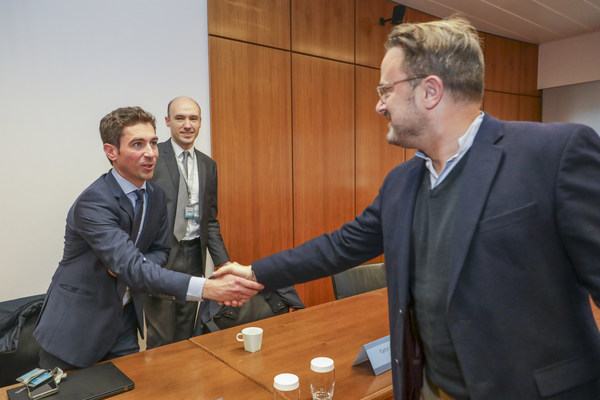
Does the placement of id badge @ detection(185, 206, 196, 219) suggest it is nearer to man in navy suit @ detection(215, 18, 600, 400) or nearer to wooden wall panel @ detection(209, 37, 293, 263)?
wooden wall panel @ detection(209, 37, 293, 263)

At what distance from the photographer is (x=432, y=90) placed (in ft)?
4.59

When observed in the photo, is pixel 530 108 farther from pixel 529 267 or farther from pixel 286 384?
pixel 286 384

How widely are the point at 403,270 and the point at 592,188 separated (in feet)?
1.83

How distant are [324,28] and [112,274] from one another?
3.79 meters

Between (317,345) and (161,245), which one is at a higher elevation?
(161,245)

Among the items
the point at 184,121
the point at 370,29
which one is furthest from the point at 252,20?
the point at 370,29

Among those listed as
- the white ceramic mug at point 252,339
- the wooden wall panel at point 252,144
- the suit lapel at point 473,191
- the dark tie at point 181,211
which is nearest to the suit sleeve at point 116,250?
the white ceramic mug at point 252,339

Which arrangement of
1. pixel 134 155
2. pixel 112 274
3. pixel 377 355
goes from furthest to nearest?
1. pixel 134 155
2. pixel 112 274
3. pixel 377 355

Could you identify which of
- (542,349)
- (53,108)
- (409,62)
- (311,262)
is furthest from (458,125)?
(53,108)

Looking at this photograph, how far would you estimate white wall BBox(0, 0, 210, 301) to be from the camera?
10.2ft

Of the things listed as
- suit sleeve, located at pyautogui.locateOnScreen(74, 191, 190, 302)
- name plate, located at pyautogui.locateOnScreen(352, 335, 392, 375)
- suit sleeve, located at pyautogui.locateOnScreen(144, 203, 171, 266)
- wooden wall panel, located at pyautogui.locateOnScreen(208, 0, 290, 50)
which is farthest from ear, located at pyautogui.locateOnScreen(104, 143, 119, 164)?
wooden wall panel, located at pyautogui.locateOnScreen(208, 0, 290, 50)

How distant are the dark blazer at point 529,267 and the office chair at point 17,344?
246 centimetres

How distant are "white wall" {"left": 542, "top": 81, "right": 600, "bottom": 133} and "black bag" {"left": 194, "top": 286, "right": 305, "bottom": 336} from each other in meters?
6.30

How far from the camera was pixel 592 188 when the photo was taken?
41.6 inches
